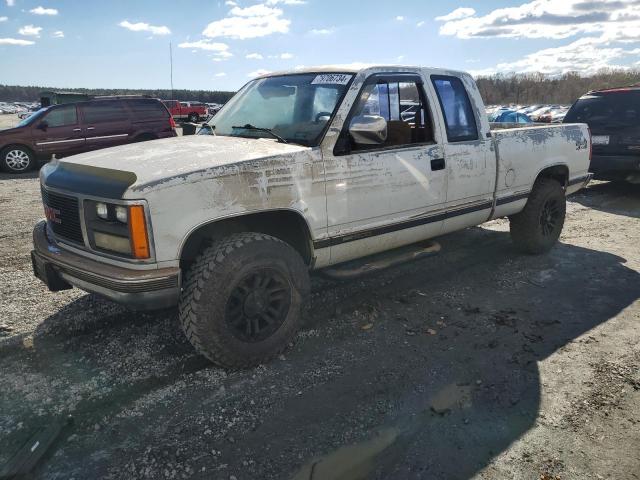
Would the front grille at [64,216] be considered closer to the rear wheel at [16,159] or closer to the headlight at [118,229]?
the headlight at [118,229]

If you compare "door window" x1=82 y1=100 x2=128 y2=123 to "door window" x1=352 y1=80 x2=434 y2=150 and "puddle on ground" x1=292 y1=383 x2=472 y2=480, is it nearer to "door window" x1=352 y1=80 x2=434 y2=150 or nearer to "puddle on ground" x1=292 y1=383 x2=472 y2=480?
"door window" x1=352 y1=80 x2=434 y2=150

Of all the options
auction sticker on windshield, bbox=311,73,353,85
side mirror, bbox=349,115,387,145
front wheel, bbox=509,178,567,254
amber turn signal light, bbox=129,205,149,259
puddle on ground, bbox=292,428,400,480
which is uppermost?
auction sticker on windshield, bbox=311,73,353,85

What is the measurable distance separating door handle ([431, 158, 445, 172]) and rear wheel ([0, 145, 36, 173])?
12158mm

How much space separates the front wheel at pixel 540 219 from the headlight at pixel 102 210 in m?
4.41

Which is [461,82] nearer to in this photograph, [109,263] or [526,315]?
[526,315]

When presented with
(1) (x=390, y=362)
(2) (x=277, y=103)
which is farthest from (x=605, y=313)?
(2) (x=277, y=103)

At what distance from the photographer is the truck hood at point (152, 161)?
9.42ft

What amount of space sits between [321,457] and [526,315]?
2.47m

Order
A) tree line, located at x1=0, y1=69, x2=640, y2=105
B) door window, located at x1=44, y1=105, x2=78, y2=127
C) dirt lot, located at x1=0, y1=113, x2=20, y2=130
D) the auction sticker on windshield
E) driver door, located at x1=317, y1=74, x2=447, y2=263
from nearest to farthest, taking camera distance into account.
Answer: driver door, located at x1=317, y1=74, x2=447, y2=263 → the auction sticker on windshield → door window, located at x1=44, y1=105, x2=78, y2=127 → dirt lot, located at x1=0, y1=113, x2=20, y2=130 → tree line, located at x1=0, y1=69, x2=640, y2=105

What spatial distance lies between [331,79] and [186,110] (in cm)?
3580

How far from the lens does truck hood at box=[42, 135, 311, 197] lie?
2.87 meters

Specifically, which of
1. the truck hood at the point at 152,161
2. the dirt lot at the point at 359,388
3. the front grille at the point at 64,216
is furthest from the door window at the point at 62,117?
the front grille at the point at 64,216

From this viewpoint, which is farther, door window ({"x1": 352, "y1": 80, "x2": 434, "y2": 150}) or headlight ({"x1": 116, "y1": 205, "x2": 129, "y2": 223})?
door window ({"x1": 352, "y1": 80, "x2": 434, "y2": 150})

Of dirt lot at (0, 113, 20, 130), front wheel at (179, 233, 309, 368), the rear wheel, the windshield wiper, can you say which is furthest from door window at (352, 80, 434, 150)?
dirt lot at (0, 113, 20, 130)
